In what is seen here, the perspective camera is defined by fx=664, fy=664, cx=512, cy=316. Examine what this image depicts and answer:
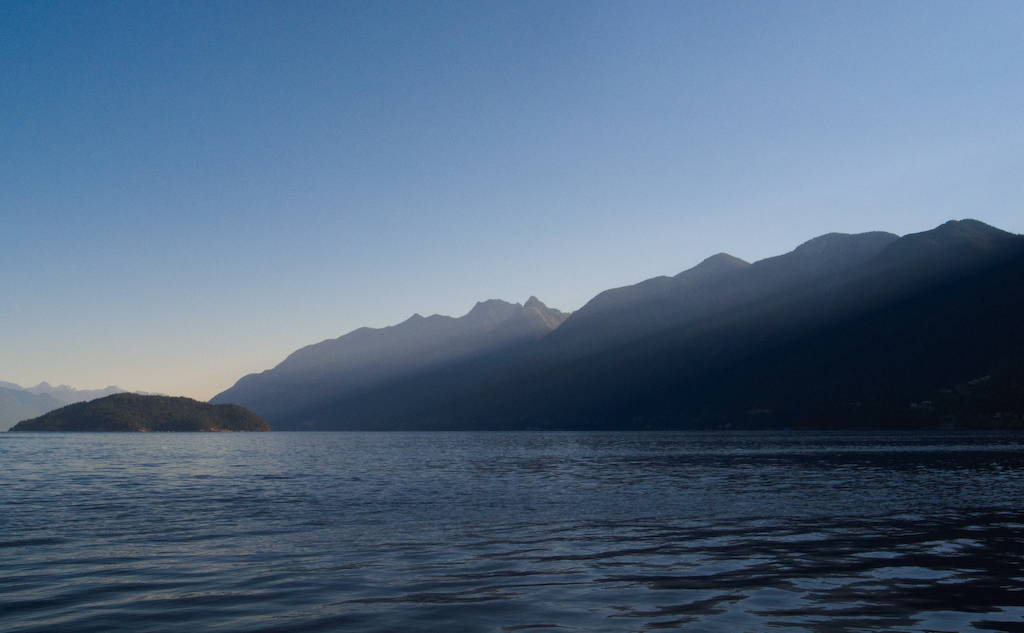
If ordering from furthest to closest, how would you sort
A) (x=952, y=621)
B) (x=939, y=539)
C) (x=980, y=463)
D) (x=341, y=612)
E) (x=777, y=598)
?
(x=980, y=463)
(x=939, y=539)
(x=777, y=598)
(x=341, y=612)
(x=952, y=621)

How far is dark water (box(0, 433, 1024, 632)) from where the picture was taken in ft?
50.1

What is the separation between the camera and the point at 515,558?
2234cm

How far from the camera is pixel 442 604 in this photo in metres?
16.3

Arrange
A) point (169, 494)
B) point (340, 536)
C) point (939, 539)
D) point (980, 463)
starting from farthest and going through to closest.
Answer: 1. point (980, 463)
2. point (169, 494)
3. point (340, 536)
4. point (939, 539)

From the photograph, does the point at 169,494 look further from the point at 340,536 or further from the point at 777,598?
the point at 777,598

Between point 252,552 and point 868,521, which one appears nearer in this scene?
point 252,552

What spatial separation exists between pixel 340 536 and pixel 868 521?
2364 cm

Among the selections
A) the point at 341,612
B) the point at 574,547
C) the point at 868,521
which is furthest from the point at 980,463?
the point at 341,612

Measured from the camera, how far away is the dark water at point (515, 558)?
15266 mm

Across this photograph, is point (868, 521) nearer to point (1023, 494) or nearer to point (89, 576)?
point (1023, 494)

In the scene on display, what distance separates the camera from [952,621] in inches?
574

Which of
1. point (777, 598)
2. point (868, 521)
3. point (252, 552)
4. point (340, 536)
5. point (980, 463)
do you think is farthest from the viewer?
point (980, 463)

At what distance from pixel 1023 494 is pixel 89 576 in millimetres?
48024

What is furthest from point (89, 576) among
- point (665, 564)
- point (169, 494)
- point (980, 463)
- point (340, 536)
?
point (980, 463)
